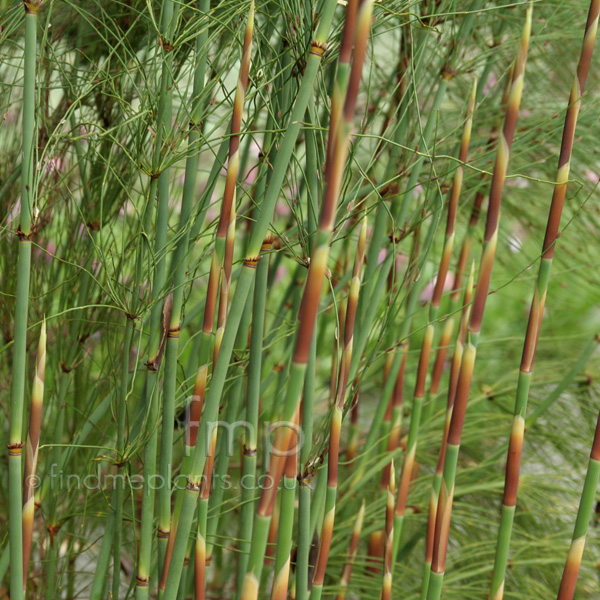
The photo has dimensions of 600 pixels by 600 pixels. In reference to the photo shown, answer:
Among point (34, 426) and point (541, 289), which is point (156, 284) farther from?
point (541, 289)

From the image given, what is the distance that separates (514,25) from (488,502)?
0.56 meters

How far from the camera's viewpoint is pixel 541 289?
1.22 ft

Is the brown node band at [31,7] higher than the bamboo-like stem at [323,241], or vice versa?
the brown node band at [31,7]

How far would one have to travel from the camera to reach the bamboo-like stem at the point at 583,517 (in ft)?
1.25

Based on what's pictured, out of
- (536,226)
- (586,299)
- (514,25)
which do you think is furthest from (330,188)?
(586,299)

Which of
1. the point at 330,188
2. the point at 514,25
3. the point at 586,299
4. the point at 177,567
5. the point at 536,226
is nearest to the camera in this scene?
the point at 330,188

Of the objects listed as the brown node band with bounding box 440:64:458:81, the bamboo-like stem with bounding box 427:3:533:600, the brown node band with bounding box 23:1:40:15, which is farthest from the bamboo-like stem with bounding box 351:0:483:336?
the brown node band with bounding box 23:1:40:15

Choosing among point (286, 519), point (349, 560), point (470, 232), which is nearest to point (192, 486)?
point (286, 519)

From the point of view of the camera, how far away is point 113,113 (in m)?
0.62

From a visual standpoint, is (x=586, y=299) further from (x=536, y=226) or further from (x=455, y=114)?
(x=455, y=114)

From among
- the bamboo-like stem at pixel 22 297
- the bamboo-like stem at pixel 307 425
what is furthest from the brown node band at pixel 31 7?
the bamboo-like stem at pixel 307 425

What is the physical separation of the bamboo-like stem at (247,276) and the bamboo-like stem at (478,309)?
85mm

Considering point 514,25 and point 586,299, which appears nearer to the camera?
point 514,25

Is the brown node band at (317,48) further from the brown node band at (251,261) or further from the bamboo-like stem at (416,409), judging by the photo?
the bamboo-like stem at (416,409)
